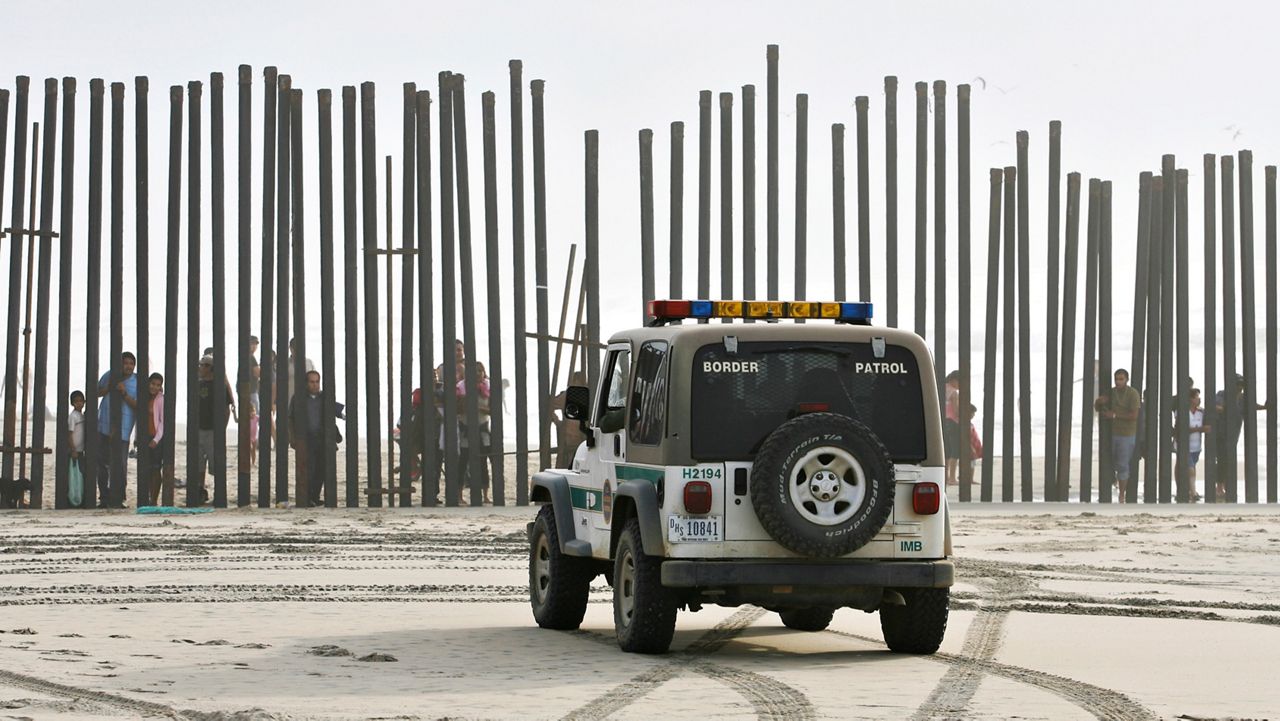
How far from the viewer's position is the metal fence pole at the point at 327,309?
21.2 metres

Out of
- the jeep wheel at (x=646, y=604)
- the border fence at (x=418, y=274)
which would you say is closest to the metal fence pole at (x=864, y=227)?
the border fence at (x=418, y=274)

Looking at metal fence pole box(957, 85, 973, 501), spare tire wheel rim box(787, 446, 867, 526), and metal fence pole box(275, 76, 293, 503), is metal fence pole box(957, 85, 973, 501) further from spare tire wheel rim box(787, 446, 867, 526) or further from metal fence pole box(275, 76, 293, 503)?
spare tire wheel rim box(787, 446, 867, 526)

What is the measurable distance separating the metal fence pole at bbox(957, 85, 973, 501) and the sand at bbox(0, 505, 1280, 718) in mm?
4205

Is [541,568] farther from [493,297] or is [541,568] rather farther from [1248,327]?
[1248,327]

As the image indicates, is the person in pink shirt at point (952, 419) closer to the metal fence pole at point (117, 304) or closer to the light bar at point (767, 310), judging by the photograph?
the metal fence pole at point (117, 304)

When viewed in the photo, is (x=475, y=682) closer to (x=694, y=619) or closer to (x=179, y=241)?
(x=694, y=619)

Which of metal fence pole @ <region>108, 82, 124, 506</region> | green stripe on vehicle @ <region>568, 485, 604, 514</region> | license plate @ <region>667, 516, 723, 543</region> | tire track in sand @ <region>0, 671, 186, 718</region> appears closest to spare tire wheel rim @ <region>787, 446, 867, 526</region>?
license plate @ <region>667, 516, 723, 543</region>

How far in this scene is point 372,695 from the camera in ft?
26.8

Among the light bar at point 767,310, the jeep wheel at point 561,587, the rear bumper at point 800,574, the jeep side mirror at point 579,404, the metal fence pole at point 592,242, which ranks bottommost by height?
the jeep wheel at point 561,587

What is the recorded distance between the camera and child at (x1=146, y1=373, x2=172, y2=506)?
2147cm

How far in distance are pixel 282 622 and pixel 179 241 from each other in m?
10.8

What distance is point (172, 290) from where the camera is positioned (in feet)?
69.4

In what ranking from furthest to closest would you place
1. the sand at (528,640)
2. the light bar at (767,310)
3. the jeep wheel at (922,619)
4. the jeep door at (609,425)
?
the jeep door at (609,425)
the light bar at (767,310)
the jeep wheel at (922,619)
the sand at (528,640)

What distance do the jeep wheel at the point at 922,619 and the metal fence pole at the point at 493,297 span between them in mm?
11159
